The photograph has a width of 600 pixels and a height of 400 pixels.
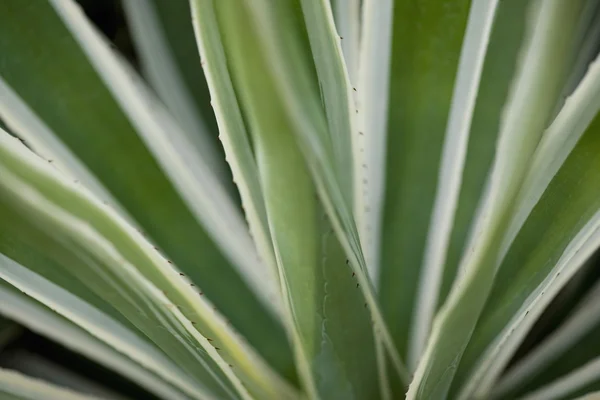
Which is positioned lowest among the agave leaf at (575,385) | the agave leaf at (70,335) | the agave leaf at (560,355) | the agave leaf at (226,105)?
the agave leaf at (560,355)

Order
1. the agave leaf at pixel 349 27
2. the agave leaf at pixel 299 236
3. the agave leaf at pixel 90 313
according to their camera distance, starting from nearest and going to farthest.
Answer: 1. the agave leaf at pixel 299 236
2. the agave leaf at pixel 90 313
3. the agave leaf at pixel 349 27

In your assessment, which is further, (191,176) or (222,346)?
(191,176)

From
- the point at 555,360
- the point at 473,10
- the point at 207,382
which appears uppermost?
the point at 473,10

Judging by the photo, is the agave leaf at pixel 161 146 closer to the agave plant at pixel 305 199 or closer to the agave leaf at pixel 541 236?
the agave plant at pixel 305 199

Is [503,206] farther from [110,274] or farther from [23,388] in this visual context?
[23,388]

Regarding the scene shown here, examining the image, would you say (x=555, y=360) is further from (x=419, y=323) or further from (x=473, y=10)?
(x=473, y=10)

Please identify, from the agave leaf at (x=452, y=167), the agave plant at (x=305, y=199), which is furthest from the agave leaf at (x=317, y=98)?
the agave leaf at (x=452, y=167)

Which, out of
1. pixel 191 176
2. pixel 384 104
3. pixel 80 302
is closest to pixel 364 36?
pixel 384 104
